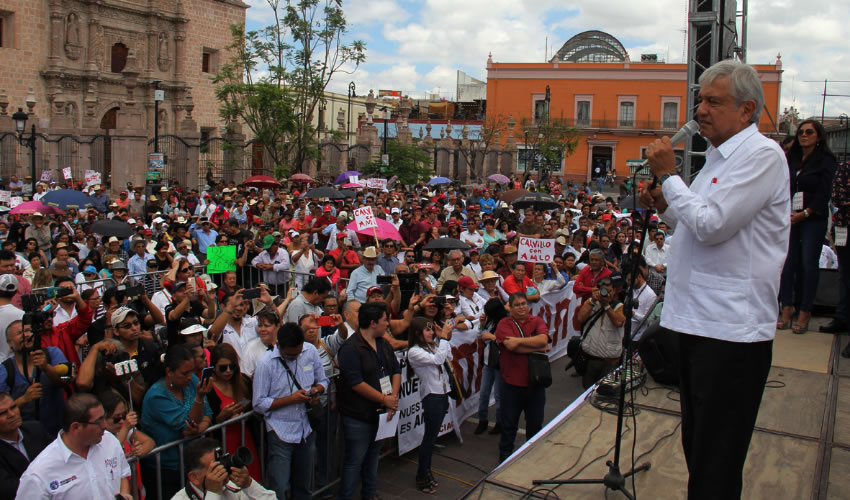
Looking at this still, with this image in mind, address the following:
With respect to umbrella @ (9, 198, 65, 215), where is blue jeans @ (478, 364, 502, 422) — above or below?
below

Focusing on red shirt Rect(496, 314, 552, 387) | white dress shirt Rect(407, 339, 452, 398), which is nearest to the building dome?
red shirt Rect(496, 314, 552, 387)

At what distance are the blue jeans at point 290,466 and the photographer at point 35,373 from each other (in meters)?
1.71

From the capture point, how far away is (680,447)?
421cm

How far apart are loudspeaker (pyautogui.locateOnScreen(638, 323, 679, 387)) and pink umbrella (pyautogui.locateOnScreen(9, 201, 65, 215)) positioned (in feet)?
42.3

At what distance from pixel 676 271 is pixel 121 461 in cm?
365

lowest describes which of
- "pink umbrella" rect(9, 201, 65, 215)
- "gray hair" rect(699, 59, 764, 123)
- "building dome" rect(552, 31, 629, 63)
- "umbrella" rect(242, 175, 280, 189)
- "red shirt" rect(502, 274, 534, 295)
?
"red shirt" rect(502, 274, 534, 295)

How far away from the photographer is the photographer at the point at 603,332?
7832 millimetres

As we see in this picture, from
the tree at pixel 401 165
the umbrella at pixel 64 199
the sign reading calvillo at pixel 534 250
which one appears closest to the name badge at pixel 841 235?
the sign reading calvillo at pixel 534 250

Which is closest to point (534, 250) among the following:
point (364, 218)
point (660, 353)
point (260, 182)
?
point (364, 218)

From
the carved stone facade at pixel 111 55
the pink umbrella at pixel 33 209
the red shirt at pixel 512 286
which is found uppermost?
the carved stone facade at pixel 111 55

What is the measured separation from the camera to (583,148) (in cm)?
5828

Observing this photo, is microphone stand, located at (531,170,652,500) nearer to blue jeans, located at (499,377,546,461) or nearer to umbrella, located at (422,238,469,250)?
blue jeans, located at (499,377,546,461)

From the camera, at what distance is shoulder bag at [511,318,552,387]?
23.0ft

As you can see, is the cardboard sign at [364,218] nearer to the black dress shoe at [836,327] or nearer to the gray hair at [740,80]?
the black dress shoe at [836,327]
